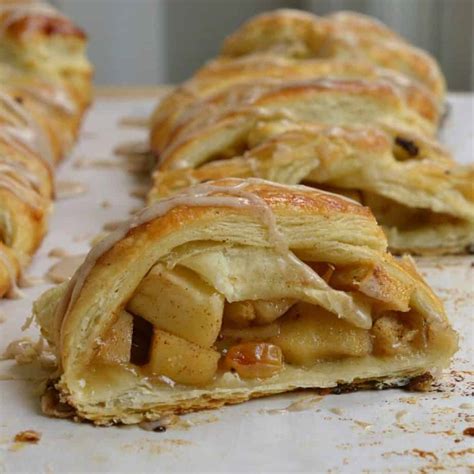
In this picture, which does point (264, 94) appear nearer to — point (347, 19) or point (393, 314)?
point (393, 314)

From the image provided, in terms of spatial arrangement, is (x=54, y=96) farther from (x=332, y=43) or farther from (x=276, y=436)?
(x=276, y=436)

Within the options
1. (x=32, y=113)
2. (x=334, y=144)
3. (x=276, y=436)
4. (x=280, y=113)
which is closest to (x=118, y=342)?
(x=276, y=436)

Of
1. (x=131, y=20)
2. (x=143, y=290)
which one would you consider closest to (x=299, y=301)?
(x=143, y=290)

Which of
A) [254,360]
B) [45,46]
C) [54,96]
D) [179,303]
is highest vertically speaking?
[179,303]

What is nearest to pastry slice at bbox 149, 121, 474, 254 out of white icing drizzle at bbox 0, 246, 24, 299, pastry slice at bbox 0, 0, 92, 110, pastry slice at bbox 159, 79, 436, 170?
pastry slice at bbox 159, 79, 436, 170

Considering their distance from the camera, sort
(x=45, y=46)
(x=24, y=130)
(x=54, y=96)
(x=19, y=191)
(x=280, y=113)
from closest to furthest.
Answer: (x=19, y=191), (x=280, y=113), (x=24, y=130), (x=54, y=96), (x=45, y=46)

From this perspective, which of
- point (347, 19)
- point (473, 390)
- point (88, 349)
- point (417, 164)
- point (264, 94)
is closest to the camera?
point (88, 349)

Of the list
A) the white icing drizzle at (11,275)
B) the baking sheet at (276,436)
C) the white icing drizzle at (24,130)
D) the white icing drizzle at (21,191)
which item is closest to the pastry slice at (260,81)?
the white icing drizzle at (24,130)
